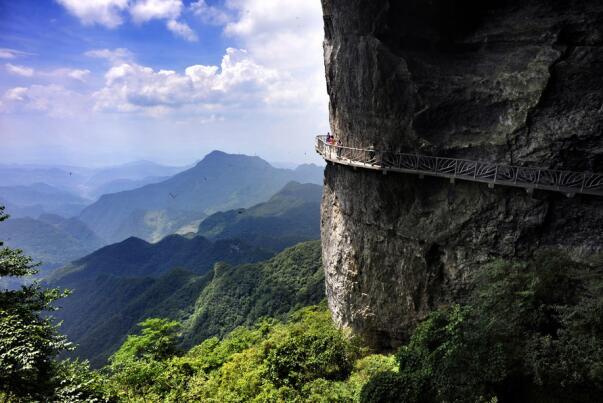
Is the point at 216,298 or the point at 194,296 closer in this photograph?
the point at 216,298

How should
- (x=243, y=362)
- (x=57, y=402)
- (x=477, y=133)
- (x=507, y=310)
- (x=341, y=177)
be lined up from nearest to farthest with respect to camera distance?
(x=57, y=402) → (x=507, y=310) → (x=477, y=133) → (x=243, y=362) → (x=341, y=177)

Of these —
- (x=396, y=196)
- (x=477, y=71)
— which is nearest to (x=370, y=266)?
(x=396, y=196)

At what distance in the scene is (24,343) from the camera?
30.7 ft

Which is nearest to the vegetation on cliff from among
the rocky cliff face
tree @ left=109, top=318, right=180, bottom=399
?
the rocky cliff face

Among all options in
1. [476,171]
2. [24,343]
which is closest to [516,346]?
[476,171]

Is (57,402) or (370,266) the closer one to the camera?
(57,402)

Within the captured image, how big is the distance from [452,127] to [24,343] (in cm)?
2017

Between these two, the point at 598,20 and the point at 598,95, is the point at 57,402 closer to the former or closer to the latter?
the point at 598,95

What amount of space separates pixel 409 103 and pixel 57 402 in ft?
63.4

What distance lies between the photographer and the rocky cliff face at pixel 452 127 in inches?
A: 609

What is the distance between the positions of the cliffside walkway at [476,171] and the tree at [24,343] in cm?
1640

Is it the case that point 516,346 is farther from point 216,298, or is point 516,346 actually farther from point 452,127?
point 216,298

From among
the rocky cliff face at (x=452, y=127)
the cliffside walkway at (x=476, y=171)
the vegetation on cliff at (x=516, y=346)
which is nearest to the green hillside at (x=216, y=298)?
the rocky cliff face at (x=452, y=127)

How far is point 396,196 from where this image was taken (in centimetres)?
2041
